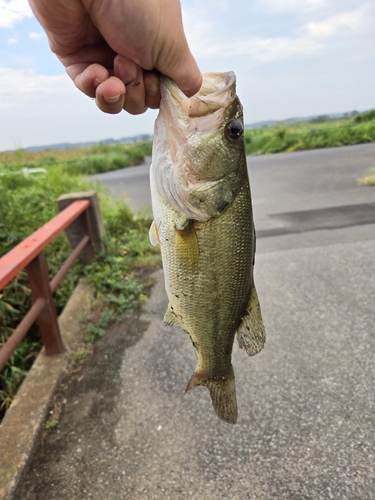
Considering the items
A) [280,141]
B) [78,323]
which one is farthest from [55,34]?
[280,141]

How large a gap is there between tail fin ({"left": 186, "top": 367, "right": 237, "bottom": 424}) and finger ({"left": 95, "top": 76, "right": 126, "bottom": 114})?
48.1 inches

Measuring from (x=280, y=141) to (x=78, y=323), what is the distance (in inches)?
789

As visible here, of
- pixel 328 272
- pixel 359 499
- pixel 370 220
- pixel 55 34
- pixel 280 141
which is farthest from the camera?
pixel 280 141

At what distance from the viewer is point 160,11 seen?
3.79 ft

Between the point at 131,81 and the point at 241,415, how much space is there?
255 centimetres

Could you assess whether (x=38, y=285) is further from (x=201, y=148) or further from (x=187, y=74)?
(x=187, y=74)

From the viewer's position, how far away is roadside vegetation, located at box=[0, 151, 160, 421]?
4.08 meters

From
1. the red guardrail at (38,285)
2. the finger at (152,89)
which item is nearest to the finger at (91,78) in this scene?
the finger at (152,89)

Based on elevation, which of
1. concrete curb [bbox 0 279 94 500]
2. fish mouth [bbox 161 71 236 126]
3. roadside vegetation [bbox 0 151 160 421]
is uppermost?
fish mouth [bbox 161 71 236 126]

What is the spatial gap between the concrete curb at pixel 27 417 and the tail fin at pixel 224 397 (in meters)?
1.62

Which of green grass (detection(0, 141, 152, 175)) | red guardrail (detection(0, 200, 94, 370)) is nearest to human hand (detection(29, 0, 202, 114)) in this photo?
red guardrail (detection(0, 200, 94, 370))

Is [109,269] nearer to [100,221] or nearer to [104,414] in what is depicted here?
[100,221]

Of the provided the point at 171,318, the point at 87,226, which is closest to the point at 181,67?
the point at 171,318

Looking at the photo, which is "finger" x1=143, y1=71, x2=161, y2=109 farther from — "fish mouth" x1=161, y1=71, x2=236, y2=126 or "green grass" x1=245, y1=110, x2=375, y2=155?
"green grass" x1=245, y1=110, x2=375, y2=155
